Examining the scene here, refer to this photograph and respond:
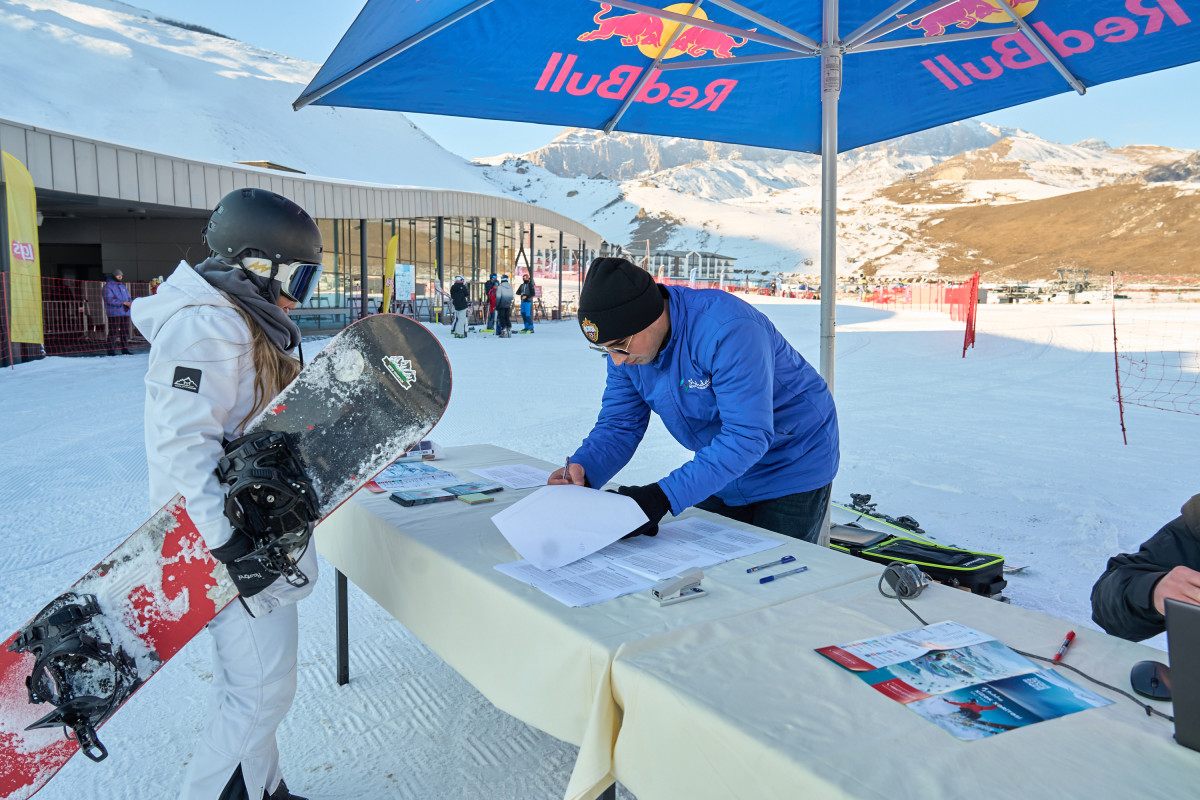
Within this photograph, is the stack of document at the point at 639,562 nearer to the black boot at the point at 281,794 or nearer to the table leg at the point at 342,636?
the black boot at the point at 281,794

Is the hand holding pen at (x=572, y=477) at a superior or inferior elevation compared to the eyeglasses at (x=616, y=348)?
inferior

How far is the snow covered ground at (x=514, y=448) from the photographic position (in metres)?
2.17

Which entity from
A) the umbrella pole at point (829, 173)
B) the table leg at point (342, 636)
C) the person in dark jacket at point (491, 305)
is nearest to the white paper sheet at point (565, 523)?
the table leg at point (342, 636)

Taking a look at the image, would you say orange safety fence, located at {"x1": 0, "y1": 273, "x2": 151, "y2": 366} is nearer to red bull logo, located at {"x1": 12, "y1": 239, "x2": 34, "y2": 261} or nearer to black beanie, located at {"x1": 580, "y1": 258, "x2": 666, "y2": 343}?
red bull logo, located at {"x1": 12, "y1": 239, "x2": 34, "y2": 261}

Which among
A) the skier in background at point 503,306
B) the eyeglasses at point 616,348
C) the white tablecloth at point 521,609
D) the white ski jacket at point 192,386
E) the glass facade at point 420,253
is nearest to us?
the white tablecloth at point 521,609

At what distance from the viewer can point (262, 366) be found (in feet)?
5.97

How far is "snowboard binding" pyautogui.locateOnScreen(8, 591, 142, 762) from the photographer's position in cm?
158

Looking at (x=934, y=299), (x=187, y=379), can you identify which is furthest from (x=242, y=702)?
(x=934, y=299)

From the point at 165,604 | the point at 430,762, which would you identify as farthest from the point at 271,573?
the point at 430,762

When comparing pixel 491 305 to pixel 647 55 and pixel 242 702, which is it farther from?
pixel 242 702

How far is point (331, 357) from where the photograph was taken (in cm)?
188

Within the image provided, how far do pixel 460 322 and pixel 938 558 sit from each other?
15911 mm

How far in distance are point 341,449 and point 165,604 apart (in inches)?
22.1

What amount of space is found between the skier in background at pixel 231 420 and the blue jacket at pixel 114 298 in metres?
12.6
